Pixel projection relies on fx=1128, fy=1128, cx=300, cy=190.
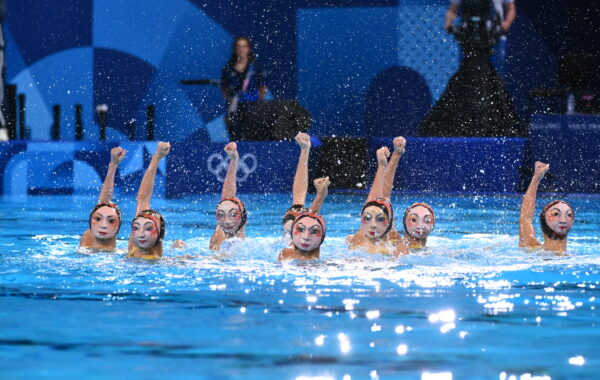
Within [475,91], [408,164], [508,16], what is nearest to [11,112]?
[408,164]

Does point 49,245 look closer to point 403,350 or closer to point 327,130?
point 403,350

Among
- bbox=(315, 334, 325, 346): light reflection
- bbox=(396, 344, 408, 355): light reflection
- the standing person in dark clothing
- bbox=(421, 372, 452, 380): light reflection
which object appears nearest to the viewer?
bbox=(421, 372, 452, 380): light reflection

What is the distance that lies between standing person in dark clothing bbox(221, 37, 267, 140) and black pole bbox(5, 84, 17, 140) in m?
2.83

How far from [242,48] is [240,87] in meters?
0.54

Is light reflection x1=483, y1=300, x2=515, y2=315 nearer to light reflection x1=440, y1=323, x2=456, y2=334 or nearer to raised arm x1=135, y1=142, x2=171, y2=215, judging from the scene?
light reflection x1=440, y1=323, x2=456, y2=334

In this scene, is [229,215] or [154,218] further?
[229,215]

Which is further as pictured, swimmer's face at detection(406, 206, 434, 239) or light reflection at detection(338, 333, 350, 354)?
swimmer's face at detection(406, 206, 434, 239)

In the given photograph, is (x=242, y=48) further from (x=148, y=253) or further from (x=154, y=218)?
(x=154, y=218)

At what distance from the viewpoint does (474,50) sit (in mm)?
15305

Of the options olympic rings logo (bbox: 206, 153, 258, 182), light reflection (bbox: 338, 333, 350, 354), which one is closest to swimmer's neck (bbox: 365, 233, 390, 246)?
light reflection (bbox: 338, 333, 350, 354)

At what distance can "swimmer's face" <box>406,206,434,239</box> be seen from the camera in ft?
25.8

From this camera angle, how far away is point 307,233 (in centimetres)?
692

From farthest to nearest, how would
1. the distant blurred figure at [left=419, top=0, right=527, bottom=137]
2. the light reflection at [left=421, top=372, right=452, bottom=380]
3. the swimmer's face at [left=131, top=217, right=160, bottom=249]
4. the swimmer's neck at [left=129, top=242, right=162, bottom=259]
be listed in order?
the distant blurred figure at [left=419, top=0, right=527, bottom=137] < the swimmer's neck at [left=129, top=242, right=162, bottom=259] < the swimmer's face at [left=131, top=217, right=160, bottom=249] < the light reflection at [left=421, top=372, right=452, bottom=380]

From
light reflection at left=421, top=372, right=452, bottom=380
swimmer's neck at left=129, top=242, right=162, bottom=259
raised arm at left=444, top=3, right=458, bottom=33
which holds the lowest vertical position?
light reflection at left=421, top=372, right=452, bottom=380
